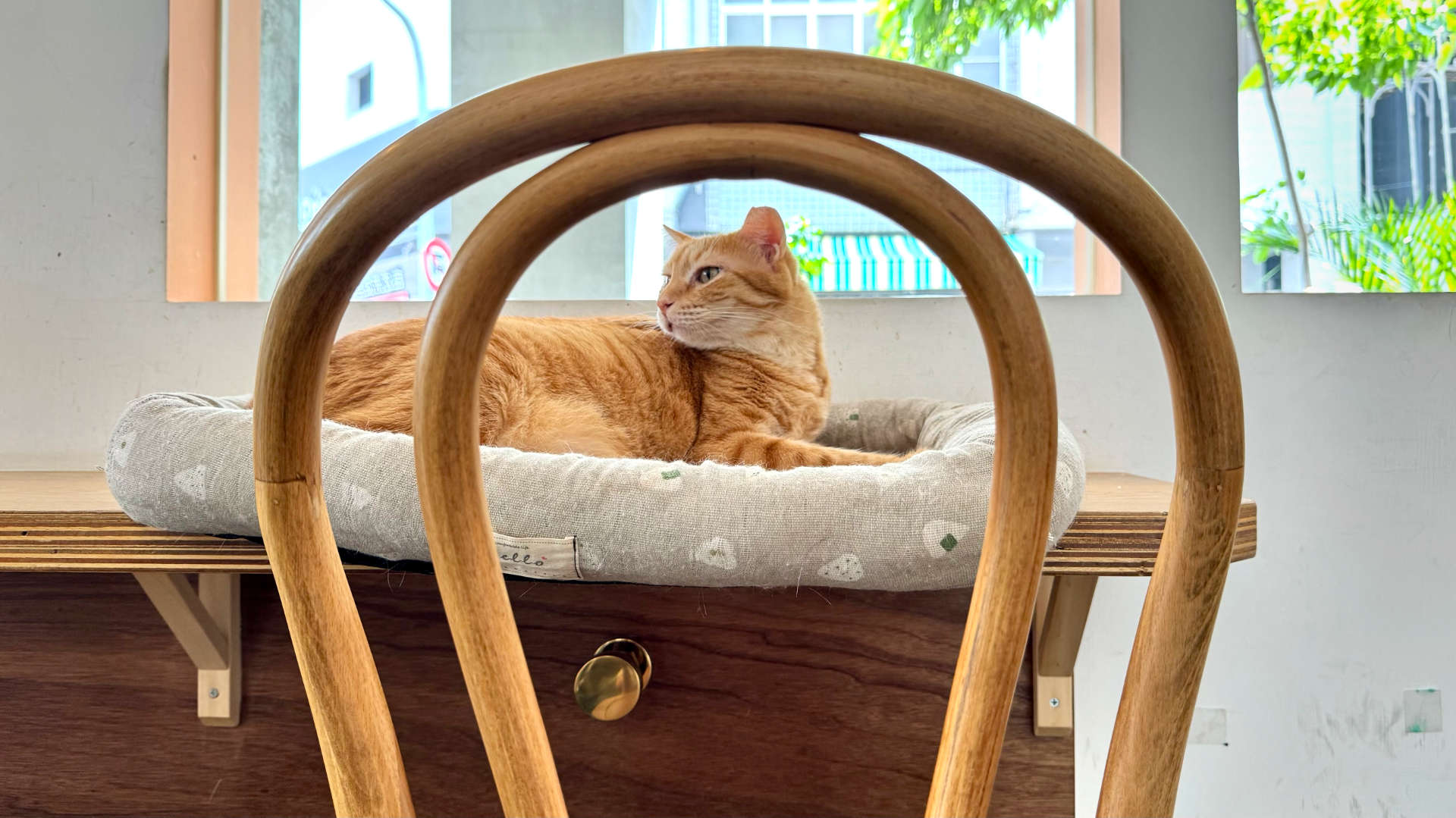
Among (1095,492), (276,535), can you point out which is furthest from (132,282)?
(1095,492)

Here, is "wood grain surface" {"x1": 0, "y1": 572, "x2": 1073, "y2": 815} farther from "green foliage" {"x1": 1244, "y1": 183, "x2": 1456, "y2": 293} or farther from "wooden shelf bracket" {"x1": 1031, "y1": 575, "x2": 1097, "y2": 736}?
"green foliage" {"x1": 1244, "y1": 183, "x2": 1456, "y2": 293}

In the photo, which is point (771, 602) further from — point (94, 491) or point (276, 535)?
point (94, 491)

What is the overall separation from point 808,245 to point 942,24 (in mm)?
410

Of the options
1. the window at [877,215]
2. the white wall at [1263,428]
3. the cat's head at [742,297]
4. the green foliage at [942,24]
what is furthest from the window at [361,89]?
the green foliage at [942,24]

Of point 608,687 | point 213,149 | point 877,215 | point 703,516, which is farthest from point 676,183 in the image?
point 213,149

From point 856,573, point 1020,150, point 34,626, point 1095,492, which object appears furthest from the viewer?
point 34,626

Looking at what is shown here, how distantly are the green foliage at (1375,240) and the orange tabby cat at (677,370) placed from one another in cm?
75

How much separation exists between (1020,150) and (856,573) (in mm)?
311

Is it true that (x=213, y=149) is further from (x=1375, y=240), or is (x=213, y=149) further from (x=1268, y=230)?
(x=1375, y=240)

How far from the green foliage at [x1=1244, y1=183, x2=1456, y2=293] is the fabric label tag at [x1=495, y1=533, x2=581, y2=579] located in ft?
4.03

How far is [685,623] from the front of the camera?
824 millimetres

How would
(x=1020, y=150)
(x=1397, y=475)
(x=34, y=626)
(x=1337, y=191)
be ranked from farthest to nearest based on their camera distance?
(x=1337, y=191) < (x=1397, y=475) < (x=34, y=626) < (x=1020, y=150)

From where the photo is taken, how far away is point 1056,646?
84 centimetres

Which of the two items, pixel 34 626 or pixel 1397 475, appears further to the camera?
pixel 1397 475
